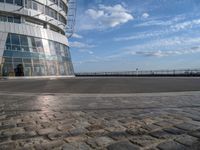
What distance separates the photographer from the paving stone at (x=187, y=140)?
3.50 m

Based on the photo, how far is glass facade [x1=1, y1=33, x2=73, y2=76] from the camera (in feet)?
103

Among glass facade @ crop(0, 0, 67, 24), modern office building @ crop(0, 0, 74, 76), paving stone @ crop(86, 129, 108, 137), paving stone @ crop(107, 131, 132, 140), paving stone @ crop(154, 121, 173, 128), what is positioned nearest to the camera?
paving stone @ crop(107, 131, 132, 140)

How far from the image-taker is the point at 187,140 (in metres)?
3.64

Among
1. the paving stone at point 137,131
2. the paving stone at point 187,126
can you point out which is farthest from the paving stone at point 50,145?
the paving stone at point 187,126

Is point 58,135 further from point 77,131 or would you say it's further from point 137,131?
point 137,131

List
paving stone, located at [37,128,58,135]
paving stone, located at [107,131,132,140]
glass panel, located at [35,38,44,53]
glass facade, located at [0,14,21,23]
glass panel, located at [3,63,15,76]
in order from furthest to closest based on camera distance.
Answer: glass panel, located at [35,38,44,53] → glass facade, located at [0,14,21,23] → glass panel, located at [3,63,15,76] → paving stone, located at [37,128,58,135] → paving stone, located at [107,131,132,140]

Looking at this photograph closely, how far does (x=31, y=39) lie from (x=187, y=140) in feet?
116

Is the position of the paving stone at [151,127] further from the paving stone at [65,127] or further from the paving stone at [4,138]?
the paving stone at [4,138]

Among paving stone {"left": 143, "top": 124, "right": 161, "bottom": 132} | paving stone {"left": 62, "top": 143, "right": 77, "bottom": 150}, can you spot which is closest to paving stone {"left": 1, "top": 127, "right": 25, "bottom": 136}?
paving stone {"left": 62, "top": 143, "right": 77, "bottom": 150}

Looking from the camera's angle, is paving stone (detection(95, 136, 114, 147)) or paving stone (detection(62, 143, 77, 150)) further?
paving stone (detection(95, 136, 114, 147))

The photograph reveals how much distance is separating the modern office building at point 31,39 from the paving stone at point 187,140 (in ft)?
103

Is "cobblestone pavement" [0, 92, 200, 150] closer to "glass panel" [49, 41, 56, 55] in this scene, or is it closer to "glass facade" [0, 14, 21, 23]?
"glass facade" [0, 14, 21, 23]

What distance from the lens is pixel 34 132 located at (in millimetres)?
4289

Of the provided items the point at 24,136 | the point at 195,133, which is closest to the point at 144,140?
the point at 195,133
